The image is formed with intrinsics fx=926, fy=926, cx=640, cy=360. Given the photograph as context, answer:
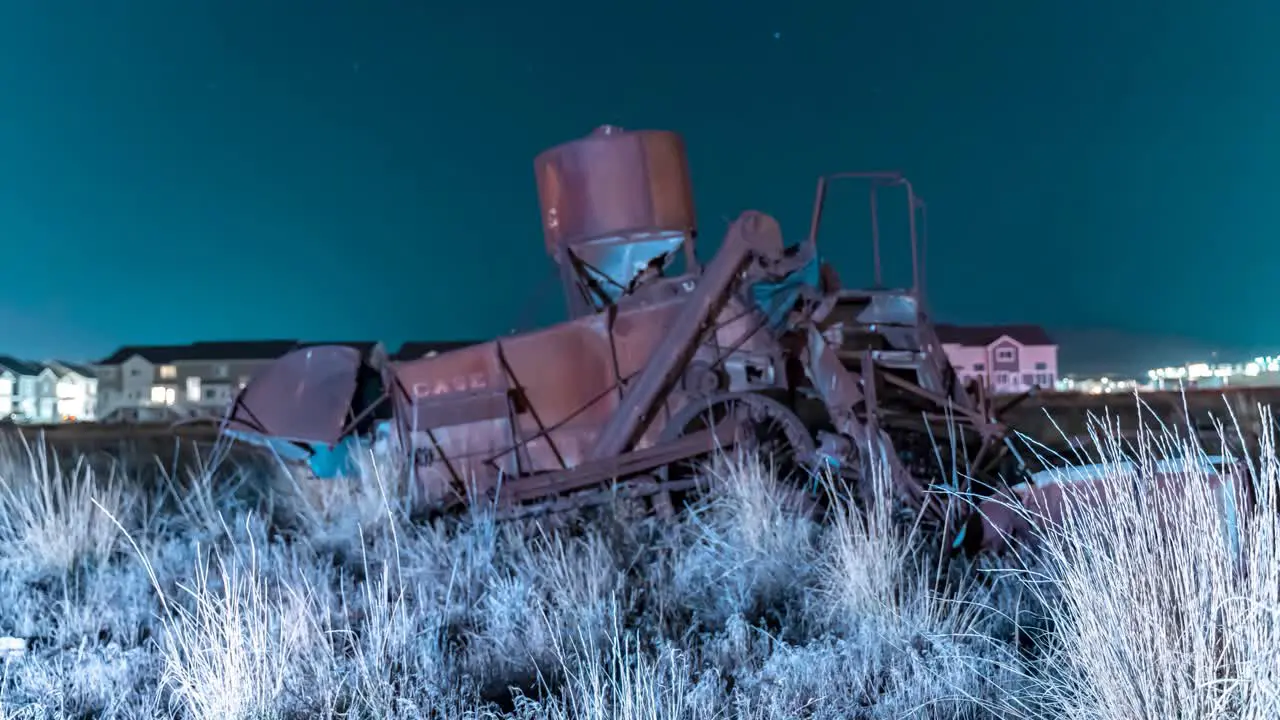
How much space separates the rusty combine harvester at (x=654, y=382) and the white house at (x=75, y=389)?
44.3 metres

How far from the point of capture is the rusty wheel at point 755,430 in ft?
21.2

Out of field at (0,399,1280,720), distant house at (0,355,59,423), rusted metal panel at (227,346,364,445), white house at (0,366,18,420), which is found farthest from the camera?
distant house at (0,355,59,423)

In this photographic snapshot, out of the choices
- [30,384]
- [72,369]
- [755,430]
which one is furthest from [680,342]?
[72,369]

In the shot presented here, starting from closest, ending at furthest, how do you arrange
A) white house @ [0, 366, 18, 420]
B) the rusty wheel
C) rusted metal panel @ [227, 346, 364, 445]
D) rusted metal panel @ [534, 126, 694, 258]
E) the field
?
1. the field
2. the rusty wheel
3. rusted metal panel @ [227, 346, 364, 445]
4. rusted metal panel @ [534, 126, 694, 258]
5. white house @ [0, 366, 18, 420]

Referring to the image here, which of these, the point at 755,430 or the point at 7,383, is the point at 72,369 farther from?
the point at 755,430

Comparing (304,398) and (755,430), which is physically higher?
(304,398)

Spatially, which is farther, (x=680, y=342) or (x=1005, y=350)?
(x=1005, y=350)

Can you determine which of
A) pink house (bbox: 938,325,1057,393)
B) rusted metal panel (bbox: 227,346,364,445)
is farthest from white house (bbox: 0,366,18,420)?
pink house (bbox: 938,325,1057,393)

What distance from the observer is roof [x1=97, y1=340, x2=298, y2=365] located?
56719 mm

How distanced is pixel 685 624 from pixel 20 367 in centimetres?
4798

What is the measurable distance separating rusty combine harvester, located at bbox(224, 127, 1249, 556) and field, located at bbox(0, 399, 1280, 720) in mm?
490

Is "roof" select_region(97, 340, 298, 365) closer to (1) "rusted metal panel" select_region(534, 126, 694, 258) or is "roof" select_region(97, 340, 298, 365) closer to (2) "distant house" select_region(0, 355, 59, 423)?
(2) "distant house" select_region(0, 355, 59, 423)

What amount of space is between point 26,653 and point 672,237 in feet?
19.7

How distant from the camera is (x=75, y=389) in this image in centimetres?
5103
